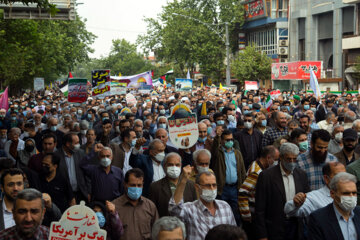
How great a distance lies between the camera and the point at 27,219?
4215 millimetres

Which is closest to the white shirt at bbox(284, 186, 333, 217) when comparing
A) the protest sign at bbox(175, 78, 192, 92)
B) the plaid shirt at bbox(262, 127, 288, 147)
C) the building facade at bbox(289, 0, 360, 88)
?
the plaid shirt at bbox(262, 127, 288, 147)

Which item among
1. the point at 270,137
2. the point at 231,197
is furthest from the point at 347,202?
the point at 270,137

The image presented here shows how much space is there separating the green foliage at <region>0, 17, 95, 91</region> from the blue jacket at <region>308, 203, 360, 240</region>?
13.0 metres

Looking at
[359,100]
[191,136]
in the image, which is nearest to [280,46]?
[359,100]

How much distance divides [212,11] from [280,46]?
9.46m

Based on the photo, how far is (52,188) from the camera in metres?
6.79

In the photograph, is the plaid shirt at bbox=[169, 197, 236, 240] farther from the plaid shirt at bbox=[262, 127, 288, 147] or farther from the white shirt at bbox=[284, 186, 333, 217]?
the plaid shirt at bbox=[262, 127, 288, 147]

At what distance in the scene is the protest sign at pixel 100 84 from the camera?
18.0 m

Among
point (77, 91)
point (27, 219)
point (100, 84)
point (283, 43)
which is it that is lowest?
point (27, 219)

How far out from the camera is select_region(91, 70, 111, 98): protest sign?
17969 millimetres

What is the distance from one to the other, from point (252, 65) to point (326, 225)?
50.4 m

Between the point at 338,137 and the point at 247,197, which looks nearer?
the point at 247,197

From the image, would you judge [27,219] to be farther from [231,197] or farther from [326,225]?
[231,197]

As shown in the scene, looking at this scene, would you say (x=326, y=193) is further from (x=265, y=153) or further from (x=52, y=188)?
(x=52, y=188)
